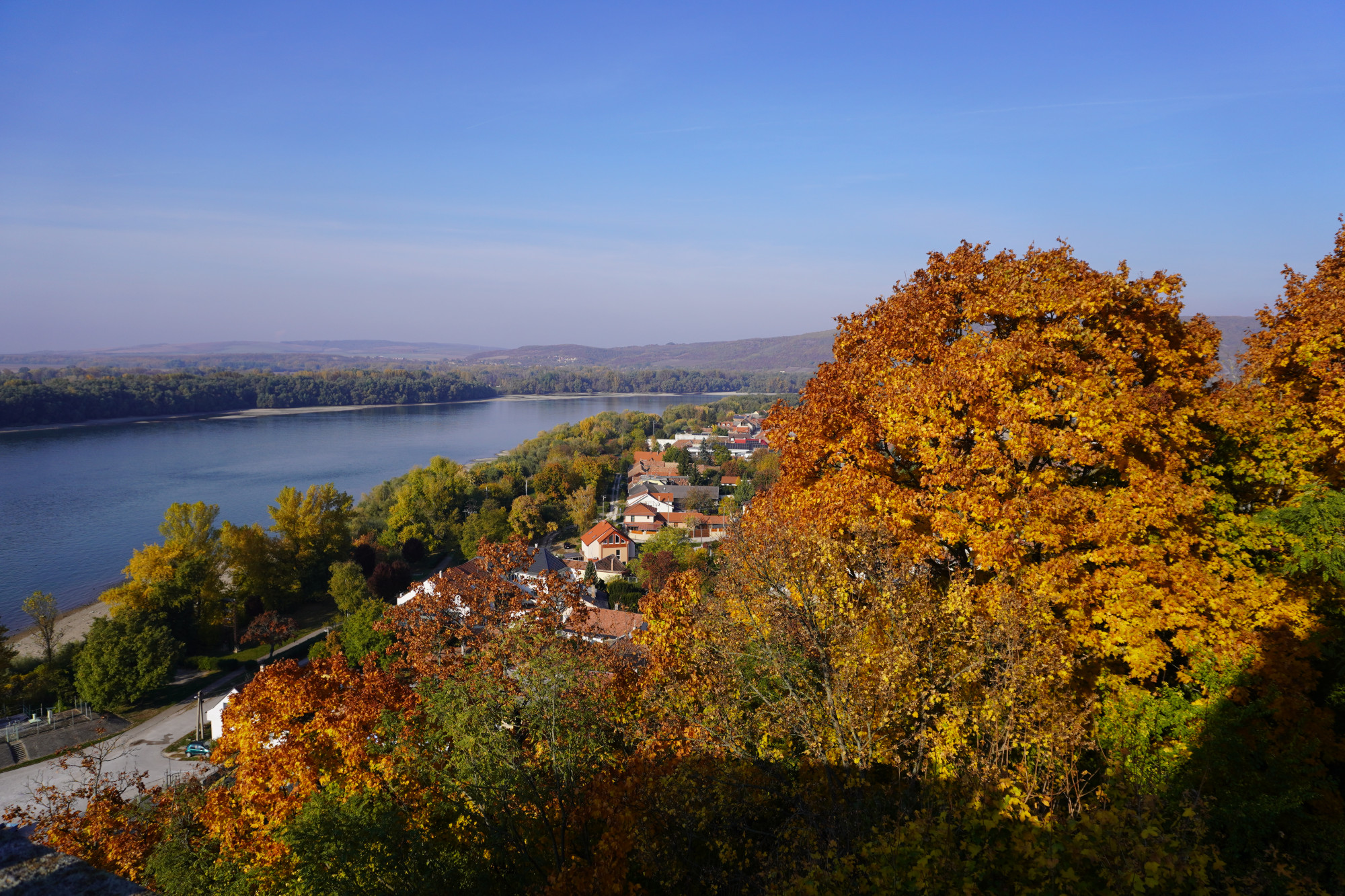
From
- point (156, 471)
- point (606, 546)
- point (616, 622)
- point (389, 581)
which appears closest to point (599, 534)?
point (606, 546)

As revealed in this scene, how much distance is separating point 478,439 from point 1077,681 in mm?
58831

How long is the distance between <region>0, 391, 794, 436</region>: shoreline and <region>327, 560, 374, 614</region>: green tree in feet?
168

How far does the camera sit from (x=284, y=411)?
78.1m

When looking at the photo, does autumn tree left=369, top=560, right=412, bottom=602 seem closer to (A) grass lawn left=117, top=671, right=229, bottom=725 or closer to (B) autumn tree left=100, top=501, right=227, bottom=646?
(B) autumn tree left=100, top=501, right=227, bottom=646

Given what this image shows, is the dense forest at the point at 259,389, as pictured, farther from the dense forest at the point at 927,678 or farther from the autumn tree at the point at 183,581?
the dense forest at the point at 927,678

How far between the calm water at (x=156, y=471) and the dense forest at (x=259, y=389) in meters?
3.20

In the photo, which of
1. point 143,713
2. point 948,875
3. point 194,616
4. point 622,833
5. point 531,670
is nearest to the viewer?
point 948,875

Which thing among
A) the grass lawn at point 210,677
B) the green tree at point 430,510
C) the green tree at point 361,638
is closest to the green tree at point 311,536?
the grass lawn at point 210,677

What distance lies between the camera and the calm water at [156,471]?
2498 cm

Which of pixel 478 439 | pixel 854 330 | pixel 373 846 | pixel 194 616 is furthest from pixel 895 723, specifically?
pixel 478 439

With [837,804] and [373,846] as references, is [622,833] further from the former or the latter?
[373,846]

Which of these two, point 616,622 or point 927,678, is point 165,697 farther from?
point 927,678

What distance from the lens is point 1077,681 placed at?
4.98 m

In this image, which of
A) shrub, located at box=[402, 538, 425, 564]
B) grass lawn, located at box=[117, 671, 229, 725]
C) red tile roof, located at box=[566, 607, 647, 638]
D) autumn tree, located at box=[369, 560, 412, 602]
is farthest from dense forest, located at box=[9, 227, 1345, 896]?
shrub, located at box=[402, 538, 425, 564]
